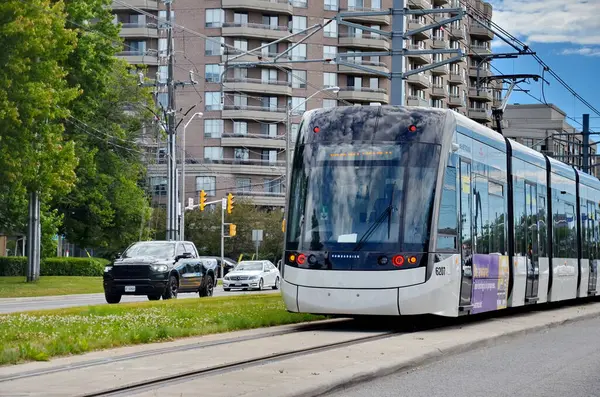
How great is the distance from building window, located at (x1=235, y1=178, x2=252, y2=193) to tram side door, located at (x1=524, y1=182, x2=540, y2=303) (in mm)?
76722

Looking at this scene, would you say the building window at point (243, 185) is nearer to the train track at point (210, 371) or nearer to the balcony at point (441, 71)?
the balcony at point (441, 71)

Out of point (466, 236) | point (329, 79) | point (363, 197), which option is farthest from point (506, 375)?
point (329, 79)

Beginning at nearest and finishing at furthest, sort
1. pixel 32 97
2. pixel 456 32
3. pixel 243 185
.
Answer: pixel 32 97 → pixel 243 185 → pixel 456 32

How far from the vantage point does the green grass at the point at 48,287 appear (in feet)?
133

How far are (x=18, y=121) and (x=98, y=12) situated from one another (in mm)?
18371

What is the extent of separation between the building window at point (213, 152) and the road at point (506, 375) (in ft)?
280

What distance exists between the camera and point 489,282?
21.3m

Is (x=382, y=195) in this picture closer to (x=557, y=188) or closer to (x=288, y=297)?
(x=288, y=297)

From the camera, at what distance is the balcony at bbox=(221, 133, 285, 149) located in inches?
3986

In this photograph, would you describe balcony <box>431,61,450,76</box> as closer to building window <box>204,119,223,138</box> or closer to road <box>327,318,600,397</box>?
building window <box>204,119,223,138</box>

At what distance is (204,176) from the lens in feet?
332

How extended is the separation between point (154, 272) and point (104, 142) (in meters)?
28.6

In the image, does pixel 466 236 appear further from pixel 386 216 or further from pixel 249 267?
pixel 249 267

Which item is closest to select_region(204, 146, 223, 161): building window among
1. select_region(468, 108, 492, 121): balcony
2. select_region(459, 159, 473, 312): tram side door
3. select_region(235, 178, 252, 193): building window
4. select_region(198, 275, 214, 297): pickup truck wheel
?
select_region(235, 178, 252, 193): building window
